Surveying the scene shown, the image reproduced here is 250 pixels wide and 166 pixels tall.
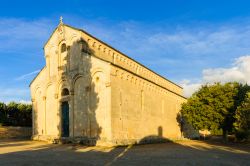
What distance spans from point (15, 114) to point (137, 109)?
21.3 m

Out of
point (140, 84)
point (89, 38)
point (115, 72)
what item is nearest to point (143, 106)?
point (140, 84)

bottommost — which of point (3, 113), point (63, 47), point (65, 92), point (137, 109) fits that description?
point (3, 113)

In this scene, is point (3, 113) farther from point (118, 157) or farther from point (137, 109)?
point (118, 157)

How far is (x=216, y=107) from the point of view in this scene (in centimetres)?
3712

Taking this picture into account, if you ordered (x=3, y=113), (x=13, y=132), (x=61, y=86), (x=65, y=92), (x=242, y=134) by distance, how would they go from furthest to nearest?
(x=3, y=113), (x=13, y=132), (x=242, y=134), (x=61, y=86), (x=65, y=92)

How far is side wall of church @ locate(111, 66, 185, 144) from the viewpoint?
89.6ft

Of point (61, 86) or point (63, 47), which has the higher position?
point (63, 47)

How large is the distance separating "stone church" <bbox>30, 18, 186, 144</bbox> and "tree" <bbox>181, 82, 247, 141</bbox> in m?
5.70

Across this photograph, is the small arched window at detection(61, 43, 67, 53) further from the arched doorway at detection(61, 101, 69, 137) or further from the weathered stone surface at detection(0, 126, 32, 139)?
the weathered stone surface at detection(0, 126, 32, 139)

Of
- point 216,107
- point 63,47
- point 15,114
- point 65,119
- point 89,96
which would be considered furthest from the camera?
point 15,114

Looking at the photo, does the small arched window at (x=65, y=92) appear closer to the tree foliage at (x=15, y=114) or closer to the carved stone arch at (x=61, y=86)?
the carved stone arch at (x=61, y=86)

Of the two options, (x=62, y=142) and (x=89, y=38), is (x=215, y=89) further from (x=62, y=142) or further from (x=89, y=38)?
(x=62, y=142)

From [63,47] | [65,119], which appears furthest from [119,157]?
[63,47]

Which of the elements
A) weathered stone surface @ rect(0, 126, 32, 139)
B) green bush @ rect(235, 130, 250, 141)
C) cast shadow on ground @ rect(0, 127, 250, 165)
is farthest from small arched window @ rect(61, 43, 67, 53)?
green bush @ rect(235, 130, 250, 141)
